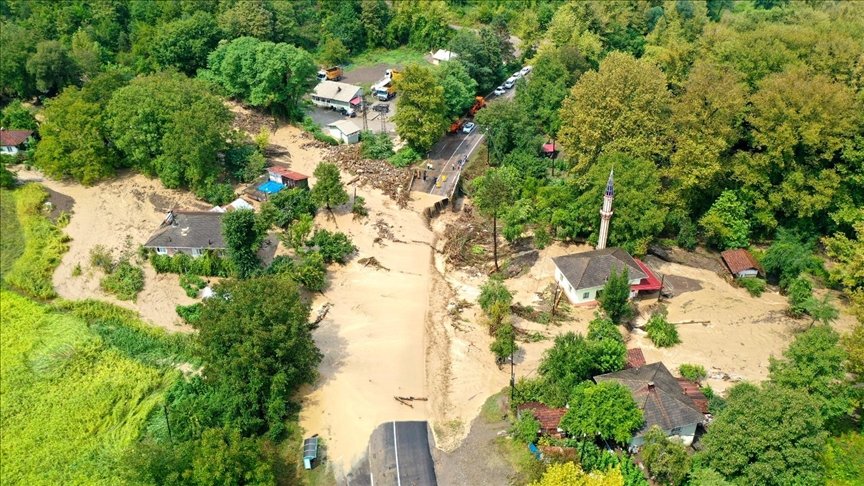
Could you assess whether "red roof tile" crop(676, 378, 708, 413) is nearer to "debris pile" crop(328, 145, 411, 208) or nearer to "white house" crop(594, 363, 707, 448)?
"white house" crop(594, 363, 707, 448)

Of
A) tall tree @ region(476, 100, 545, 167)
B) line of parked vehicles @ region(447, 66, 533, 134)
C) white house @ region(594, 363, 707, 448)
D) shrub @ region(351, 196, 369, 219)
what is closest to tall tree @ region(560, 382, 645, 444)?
white house @ region(594, 363, 707, 448)

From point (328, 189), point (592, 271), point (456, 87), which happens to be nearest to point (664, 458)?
point (592, 271)

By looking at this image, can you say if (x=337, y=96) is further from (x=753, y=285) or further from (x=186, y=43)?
(x=753, y=285)

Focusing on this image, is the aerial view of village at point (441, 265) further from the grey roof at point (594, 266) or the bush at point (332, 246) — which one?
the grey roof at point (594, 266)

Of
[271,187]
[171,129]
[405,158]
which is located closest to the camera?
[171,129]

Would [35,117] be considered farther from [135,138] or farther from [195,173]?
[195,173]

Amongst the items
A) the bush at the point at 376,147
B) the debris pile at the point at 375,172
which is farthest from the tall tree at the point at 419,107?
the debris pile at the point at 375,172

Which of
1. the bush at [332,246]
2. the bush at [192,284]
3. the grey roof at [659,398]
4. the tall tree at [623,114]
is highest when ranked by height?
the tall tree at [623,114]
